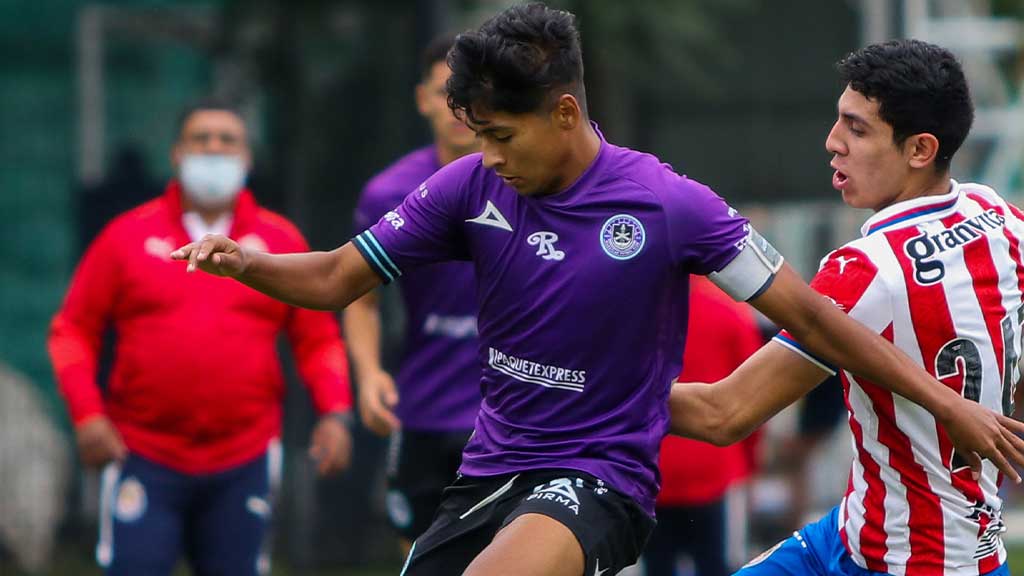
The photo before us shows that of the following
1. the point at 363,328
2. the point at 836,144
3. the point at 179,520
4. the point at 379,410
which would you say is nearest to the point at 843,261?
the point at 836,144

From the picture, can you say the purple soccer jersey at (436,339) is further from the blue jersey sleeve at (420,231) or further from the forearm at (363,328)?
the blue jersey sleeve at (420,231)

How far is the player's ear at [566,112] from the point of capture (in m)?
4.38

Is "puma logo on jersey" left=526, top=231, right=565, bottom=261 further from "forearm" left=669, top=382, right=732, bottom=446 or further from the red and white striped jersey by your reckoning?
the red and white striped jersey

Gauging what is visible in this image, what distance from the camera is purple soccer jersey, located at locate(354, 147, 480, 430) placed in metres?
6.45

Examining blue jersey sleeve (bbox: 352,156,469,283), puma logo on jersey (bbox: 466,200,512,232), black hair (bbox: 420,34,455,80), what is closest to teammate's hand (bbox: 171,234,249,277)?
blue jersey sleeve (bbox: 352,156,469,283)

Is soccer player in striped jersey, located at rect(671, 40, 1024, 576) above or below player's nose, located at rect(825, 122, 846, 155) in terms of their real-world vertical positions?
below

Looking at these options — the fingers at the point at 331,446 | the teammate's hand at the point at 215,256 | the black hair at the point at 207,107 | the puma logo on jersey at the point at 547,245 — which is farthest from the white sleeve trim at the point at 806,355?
the black hair at the point at 207,107

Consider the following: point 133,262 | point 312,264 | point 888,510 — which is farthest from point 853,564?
point 133,262

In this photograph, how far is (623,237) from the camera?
434 cm

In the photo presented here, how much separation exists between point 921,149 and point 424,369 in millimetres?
2683

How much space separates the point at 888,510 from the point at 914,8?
670cm

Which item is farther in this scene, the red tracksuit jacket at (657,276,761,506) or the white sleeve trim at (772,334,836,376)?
the red tracksuit jacket at (657,276,761,506)

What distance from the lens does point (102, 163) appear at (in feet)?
39.0

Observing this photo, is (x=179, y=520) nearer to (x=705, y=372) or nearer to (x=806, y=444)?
(x=705, y=372)
